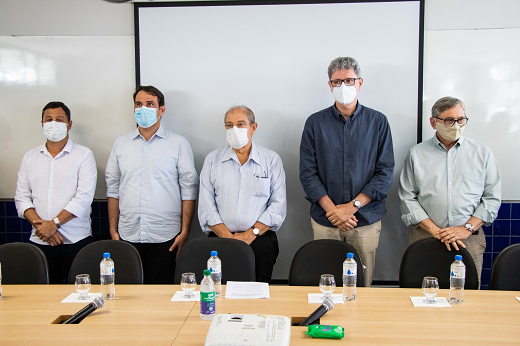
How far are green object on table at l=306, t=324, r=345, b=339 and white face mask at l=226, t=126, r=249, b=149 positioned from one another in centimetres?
175

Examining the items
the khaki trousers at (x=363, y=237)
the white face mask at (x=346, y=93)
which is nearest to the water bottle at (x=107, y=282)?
the khaki trousers at (x=363, y=237)

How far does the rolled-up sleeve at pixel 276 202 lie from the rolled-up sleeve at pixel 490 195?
1455mm

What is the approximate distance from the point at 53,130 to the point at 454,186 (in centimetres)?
326

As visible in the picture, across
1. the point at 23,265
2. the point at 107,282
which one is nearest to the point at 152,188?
the point at 23,265

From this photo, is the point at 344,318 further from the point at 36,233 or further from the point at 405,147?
the point at 36,233

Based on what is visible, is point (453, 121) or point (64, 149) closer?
point (453, 121)

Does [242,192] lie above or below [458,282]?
above

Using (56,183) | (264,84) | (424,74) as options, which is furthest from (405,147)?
(56,183)

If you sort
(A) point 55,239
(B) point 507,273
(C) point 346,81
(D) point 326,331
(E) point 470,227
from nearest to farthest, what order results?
(D) point 326,331
(B) point 507,273
(E) point 470,227
(C) point 346,81
(A) point 55,239

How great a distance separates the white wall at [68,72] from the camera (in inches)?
145

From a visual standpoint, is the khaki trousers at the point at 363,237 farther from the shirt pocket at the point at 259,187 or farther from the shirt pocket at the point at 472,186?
the shirt pocket at the point at 472,186

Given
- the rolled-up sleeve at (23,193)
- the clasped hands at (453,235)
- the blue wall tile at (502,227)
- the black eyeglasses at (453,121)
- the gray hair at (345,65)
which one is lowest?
the blue wall tile at (502,227)

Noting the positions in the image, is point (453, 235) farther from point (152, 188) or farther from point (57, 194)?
point (57, 194)

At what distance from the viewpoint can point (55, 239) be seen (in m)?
3.28
